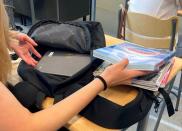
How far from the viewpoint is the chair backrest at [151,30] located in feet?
5.83

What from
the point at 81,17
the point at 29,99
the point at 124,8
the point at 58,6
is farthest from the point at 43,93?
the point at 81,17

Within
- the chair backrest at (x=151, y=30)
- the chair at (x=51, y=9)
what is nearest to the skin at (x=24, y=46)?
the chair backrest at (x=151, y=30)

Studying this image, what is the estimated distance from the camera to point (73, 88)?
34.4 inches

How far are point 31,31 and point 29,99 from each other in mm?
447

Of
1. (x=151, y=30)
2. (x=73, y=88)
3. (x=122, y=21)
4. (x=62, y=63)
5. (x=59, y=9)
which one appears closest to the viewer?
(x=73, y=88)

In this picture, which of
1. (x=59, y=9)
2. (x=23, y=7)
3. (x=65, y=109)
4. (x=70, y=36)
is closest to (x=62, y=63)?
(x=70, y=36)

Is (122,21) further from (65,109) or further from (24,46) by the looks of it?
(65,109)

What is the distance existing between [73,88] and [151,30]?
113cm

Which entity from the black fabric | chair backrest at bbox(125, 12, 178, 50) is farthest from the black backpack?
chair backrest at bbox(125, 12, 178, 50)

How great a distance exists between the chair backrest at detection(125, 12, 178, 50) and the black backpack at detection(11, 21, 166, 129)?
2.63ft

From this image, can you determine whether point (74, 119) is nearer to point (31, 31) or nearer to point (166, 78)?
point (166, 78)

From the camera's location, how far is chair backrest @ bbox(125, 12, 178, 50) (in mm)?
1778

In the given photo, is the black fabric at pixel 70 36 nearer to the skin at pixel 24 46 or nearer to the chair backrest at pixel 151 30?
the skin at pixel 24 46

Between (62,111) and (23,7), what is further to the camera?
(23,7)
